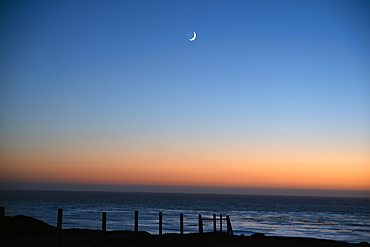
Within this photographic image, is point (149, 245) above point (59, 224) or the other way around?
the other way around

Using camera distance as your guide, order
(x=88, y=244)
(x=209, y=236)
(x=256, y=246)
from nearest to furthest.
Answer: (x=88, y=244) → (x=256, y=246) → (x=209, y=236)

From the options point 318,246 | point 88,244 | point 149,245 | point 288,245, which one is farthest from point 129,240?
point 318,246

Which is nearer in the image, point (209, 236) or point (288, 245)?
point (288, 245)

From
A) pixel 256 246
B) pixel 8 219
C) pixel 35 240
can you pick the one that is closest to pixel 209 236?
pixel 256 246

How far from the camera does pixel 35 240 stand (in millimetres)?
17734

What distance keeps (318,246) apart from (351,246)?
2530 mm

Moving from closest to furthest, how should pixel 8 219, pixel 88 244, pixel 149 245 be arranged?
1. pixel 88 244
2. pixel 149 245
3. pixel 8 219

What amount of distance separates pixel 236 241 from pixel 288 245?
2970 millimetres

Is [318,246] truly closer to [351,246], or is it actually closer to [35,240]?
[351,246]

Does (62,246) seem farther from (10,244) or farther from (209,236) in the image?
(209,236)

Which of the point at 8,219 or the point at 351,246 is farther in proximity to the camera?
the point at 8,219

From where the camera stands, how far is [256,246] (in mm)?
19469

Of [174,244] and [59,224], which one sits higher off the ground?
[59,224]

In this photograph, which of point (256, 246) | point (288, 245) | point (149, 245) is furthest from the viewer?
point (288, 245)
